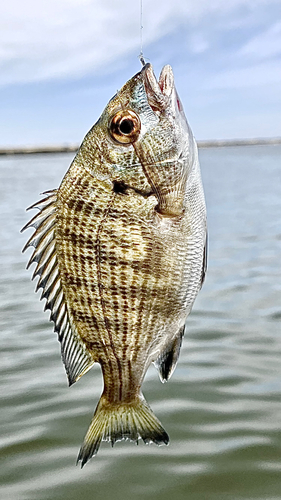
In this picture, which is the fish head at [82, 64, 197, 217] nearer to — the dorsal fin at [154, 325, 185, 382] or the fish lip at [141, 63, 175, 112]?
the fish lip at [141, 63, 175, 112]

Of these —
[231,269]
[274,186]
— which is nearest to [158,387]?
[231,269]

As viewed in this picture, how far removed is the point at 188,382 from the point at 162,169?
3.38 meters

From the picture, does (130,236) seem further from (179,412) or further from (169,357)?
(179,412)

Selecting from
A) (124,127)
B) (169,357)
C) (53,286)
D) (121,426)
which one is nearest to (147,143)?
(124,127)

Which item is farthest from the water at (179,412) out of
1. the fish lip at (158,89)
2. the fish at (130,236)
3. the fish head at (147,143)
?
the fish lip at (158,89)

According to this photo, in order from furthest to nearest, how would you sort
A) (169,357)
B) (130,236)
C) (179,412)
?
(179,412) → (169,357) → (130,236)

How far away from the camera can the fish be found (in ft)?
7.47

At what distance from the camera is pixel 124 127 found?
2.31m

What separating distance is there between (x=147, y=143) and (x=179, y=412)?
9.93 ft

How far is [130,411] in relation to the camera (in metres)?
2.53

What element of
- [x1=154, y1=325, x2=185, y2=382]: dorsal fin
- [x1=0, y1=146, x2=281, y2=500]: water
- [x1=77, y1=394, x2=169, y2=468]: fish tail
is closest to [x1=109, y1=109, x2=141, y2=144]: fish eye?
[x1=154, y1=325, x2=185, y2=382]: dorsal fin

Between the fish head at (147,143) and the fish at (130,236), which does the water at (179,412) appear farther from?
the fish head at (147,143)

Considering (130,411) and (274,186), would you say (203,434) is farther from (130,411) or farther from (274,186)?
(274,186)

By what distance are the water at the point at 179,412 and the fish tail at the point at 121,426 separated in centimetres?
148
